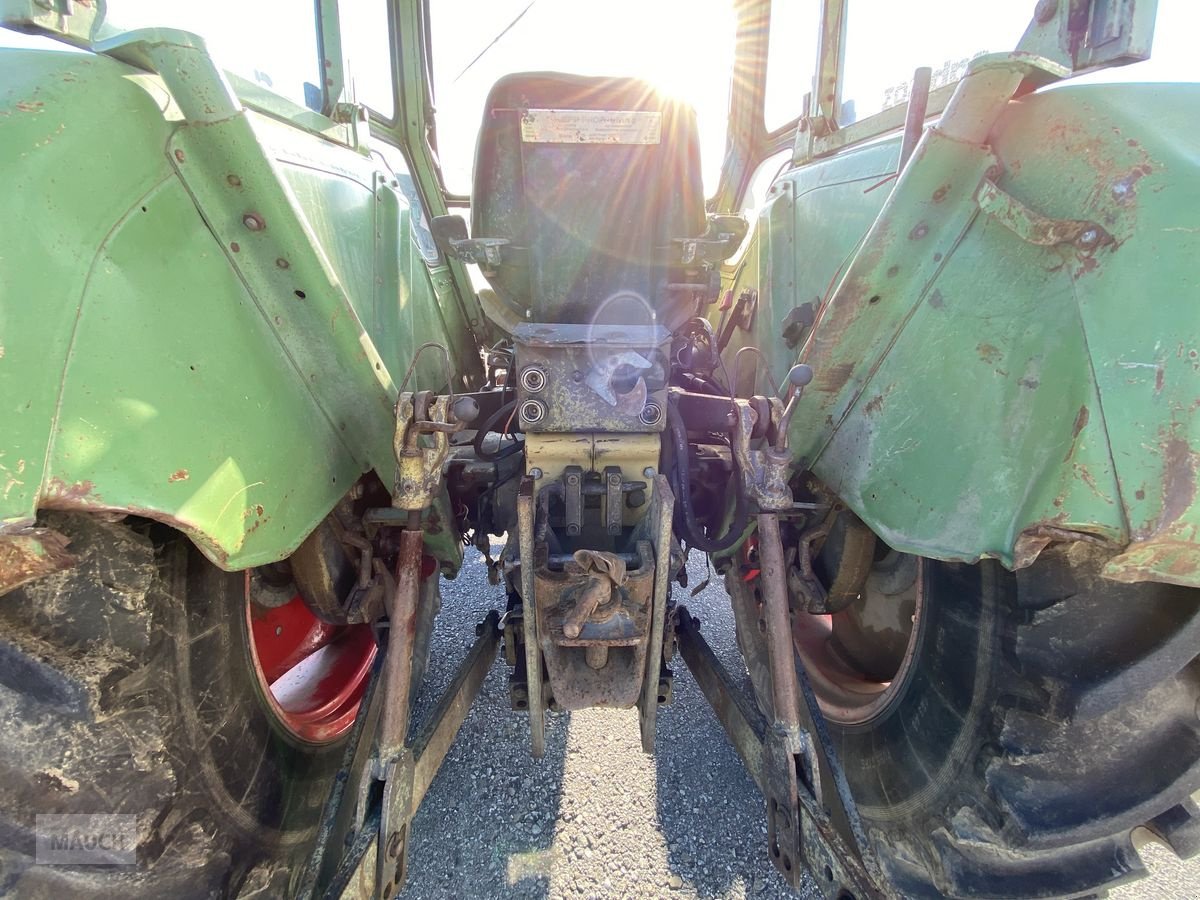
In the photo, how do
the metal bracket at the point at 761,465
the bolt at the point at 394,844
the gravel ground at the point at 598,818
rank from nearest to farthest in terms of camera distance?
the bolt at the point at 394,844 < the metal bracket at the point at 761,465 < the gravel ground at the point at 598,818

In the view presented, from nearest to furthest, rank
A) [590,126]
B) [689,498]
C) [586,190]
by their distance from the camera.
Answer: [689,498] → [590,126] → [586,190]

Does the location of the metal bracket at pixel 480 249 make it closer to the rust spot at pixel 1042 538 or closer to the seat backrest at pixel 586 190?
the seat backrest at pixel 586 190

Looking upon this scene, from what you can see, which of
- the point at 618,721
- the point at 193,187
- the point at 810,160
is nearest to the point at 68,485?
the point at 193,187

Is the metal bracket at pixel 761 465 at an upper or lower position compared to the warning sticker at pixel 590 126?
lower

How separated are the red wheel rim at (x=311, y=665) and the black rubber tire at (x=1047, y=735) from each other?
147cm

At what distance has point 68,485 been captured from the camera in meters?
0.73

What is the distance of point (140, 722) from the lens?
3.22ft

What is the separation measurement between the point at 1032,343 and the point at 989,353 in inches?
2.6

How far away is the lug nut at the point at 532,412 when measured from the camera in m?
1.29

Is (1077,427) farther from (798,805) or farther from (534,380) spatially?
(534,380)

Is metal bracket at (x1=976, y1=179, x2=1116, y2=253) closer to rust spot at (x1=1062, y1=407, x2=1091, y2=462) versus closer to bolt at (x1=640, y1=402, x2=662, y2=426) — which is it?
rust spot at (x1=1062, y1=407, x2=1091, y2=462)

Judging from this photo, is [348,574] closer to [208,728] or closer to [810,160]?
[208,728]

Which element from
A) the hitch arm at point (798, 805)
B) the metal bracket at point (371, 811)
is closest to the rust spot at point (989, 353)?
the hitch arm at point (798, 805)

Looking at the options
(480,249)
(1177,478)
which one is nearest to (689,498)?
(1177,478)
